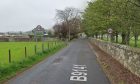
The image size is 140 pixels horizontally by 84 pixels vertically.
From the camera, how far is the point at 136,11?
1903 cm

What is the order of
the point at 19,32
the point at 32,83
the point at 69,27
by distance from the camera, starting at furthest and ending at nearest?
the point at 19,32, the point at 69,27, the point at 32,83

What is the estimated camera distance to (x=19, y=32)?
138 m

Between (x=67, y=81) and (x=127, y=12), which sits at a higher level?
(x=127, y=12)

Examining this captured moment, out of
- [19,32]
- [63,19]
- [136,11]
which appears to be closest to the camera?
[136,11]

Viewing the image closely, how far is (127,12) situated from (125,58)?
111 inches

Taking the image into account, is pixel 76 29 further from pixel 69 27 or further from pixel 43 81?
pixel 43 81

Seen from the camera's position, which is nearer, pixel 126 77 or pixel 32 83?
pixel 32 83

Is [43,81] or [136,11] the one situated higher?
[136,11]

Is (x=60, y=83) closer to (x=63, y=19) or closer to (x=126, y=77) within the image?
(x=126, y=77)

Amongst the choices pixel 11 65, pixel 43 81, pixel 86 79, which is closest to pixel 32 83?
pixel 43 81

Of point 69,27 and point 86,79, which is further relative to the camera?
point 69,27

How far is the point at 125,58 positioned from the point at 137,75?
4.18 meters

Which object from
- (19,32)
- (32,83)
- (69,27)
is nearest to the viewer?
(32,83)

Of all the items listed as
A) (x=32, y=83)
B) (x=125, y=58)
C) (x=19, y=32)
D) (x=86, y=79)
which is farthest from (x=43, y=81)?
(x=19, y=32)
